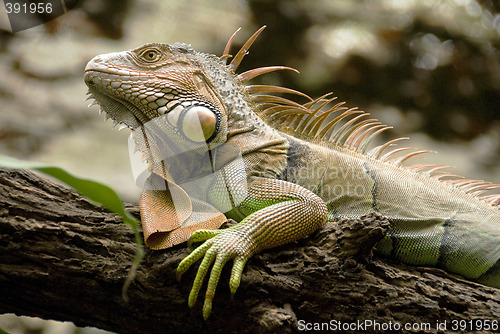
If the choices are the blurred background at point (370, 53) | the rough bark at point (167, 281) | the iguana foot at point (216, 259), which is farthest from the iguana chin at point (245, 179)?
the blurred background at point (370, 53)

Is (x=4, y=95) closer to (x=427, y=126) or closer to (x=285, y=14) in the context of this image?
(x=285, y=14)

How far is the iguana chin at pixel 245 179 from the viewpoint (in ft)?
7.56

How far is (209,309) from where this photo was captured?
6.74 ft

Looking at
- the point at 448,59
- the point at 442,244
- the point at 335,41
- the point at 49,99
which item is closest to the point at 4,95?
the point at 49,99

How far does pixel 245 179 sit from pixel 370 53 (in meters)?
4.69

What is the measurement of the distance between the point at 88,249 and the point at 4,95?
411 cm

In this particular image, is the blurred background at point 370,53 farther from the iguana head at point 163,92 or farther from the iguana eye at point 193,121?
the iguana eye at point 193,121

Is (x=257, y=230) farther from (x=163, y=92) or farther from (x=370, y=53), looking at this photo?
(x=370, y=53)

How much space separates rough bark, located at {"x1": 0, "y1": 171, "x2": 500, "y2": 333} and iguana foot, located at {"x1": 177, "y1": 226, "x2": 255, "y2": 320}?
0.10 m

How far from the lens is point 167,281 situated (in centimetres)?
217

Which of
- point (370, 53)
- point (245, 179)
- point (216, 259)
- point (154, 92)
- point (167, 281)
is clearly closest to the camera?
point (216, 259)

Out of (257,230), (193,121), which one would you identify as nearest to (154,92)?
(193,121)

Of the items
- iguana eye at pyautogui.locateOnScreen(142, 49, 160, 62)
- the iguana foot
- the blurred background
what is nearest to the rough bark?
the iguana foot

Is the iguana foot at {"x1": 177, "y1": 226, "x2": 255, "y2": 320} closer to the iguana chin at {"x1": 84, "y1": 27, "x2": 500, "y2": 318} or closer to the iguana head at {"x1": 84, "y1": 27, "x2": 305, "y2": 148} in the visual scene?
the iguana chin at {"x1": 84, "y1": 27, "x2": 500, "y2": 318}
